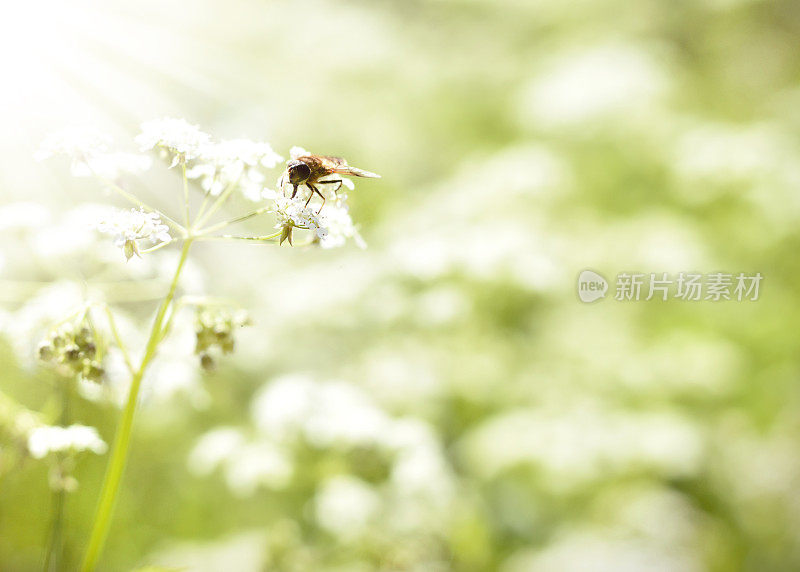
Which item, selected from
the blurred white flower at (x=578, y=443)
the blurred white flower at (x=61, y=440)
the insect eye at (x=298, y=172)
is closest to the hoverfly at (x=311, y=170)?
the insect eye at (x=298, y=172)

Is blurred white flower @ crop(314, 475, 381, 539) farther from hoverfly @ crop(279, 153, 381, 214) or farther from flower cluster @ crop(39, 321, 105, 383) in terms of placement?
hoverfly @ crop(279, 153, 381, 214)

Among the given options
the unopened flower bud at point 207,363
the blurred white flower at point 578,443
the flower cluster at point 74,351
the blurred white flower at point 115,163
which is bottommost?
the flower cluster at point 74,351

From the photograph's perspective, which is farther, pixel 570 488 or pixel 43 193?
pixel 43 193

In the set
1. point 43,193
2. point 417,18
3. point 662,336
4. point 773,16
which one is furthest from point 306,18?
point 773,16

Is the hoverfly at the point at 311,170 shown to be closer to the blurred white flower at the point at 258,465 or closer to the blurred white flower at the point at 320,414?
the blurred white flower at the point at 320,414

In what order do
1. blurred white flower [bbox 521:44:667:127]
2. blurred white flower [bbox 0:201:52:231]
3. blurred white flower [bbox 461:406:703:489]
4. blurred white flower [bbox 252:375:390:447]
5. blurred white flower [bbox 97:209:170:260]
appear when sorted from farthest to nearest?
blurred white flower [bbox 521:44:667:127] → blurred white flower [bbox 461:406:703:489] → blurred white flower [bbox 252:375:390:447] → blurred white flower [bbox 0:201:52:231] → blurred white flower [bbox 97:209:170:260]

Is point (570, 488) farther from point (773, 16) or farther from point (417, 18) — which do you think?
point (773, 16)

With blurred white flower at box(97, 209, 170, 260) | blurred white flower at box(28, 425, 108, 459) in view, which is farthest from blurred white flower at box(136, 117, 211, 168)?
blurred white flower at box(28, 425, 108, 459)
